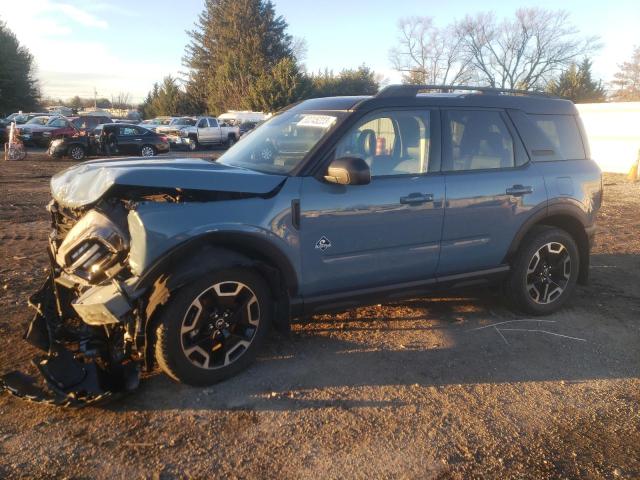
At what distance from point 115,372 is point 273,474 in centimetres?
125

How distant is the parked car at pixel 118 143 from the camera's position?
771 inches

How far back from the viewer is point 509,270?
4621 mm

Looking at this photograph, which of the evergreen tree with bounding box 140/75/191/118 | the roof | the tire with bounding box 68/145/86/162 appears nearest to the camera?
the roof

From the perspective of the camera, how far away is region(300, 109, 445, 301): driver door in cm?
361

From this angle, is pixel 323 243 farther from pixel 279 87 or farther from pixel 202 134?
pixel 279 87

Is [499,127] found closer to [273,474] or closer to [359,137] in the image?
[359,137]

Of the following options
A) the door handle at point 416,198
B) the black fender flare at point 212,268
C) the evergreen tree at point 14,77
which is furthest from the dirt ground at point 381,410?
the evergreen tree at point 14,77

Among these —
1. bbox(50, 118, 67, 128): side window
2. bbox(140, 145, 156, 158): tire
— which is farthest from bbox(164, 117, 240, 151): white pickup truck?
bbox(140, 145, 156, 158): tire

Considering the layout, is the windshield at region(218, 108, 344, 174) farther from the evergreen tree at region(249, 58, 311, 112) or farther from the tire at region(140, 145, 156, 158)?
the evergreen tree at region(249, 58, 311, 112)

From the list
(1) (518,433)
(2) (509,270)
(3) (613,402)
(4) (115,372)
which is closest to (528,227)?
(2) (509,270)

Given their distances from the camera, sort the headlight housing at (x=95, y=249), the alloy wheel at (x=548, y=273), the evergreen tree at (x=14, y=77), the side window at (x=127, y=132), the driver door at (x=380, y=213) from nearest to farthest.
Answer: the headlight housing at (x=95, y=249) → the driver door at (x=380, y=213) → the alloy wheel at (x=548, y=273) → the side window at (x=127, y=132) → the evergreen tree at (x=14, y=77)

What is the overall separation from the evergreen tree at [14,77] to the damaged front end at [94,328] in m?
46.6

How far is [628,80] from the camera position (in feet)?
192

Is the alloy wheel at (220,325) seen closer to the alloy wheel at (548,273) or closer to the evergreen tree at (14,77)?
the alloy wheel at (548,273)
